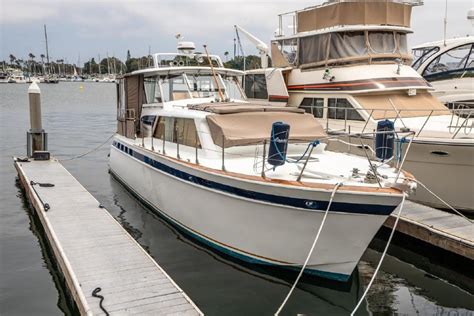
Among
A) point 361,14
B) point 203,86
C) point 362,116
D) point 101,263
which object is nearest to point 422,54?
point 361,14

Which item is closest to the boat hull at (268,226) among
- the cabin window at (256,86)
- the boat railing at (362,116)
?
the boat railing at (362,116)

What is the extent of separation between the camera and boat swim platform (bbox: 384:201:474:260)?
26.7 ft

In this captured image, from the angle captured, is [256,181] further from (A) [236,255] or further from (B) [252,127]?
(B) [252,127]

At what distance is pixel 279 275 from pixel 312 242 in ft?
3.37

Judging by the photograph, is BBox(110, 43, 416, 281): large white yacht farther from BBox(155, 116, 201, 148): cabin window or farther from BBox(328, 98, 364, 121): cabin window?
BBox(328, 98, 364, 121): cabin window

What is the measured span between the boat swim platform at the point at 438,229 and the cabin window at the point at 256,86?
6817 mm

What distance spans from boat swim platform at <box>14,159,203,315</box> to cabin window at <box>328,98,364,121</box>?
6793mm

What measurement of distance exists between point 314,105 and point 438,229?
608cm

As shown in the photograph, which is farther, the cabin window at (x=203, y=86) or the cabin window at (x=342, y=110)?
the cabin window at (x=342, y=110)

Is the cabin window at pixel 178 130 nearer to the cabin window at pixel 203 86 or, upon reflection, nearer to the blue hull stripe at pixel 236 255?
the cabin window at pixel 203 86

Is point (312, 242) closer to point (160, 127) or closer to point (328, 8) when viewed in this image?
point (160, 127)

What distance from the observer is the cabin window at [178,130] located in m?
9.12

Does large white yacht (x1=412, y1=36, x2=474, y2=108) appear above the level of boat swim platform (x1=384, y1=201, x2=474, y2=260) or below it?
above

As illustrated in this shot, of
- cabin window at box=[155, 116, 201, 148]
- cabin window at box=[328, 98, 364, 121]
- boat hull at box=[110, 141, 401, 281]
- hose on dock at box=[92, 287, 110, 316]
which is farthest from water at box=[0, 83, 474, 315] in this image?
cabin window at box=[328, 98, 364, 121]
